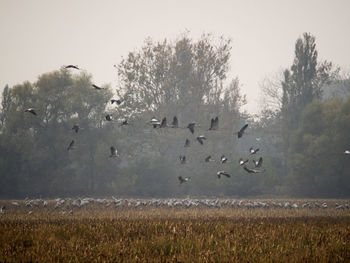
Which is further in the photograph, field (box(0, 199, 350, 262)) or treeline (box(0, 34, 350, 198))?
treeline (box(0, 34, 350, 198))

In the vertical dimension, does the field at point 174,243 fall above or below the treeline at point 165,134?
below

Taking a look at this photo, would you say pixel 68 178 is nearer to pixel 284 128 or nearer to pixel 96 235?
pixel 284 128

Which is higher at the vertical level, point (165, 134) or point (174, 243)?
point (165, 134)

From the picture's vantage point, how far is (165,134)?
61625mm

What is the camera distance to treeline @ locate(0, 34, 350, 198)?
55281mm

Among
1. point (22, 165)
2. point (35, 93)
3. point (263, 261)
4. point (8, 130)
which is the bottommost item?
point (263, 261)

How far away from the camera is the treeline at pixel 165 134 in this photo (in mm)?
55281

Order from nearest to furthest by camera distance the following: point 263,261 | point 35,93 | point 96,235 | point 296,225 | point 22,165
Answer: point 263,261 < point 96,235 < point 296,225 < point 22,165 < point 35,93

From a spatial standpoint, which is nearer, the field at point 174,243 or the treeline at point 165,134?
the field at point 174,243

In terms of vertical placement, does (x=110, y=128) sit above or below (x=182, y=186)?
above

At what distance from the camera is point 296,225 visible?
21.4 m

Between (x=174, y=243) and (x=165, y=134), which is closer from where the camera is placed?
(x=174, y=243)

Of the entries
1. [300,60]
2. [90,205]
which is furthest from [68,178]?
[300,60]

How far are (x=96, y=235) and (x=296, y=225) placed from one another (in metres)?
9.09
